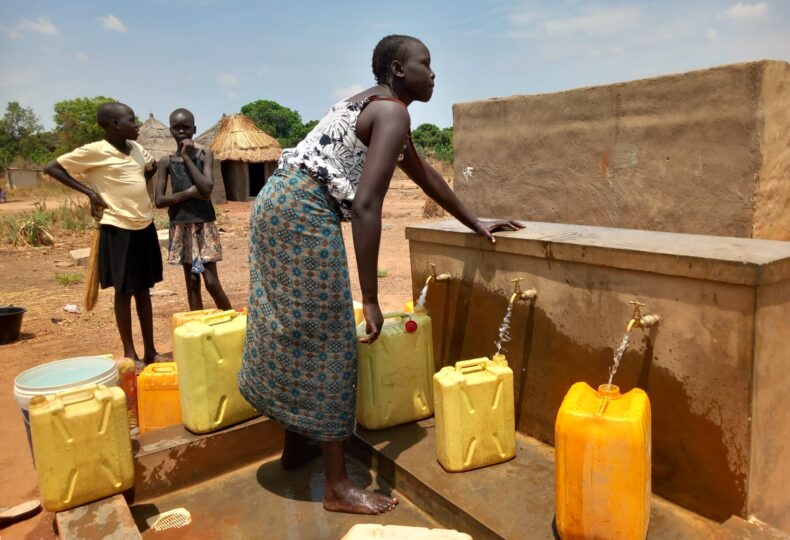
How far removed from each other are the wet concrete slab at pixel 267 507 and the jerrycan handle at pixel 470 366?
0.62 metres

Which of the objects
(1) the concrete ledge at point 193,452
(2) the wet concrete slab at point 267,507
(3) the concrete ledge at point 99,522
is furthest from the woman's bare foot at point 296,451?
(3) the concrete ledge at point 99,522

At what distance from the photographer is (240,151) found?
1959 centimetres

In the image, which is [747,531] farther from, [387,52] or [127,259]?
[127,259]

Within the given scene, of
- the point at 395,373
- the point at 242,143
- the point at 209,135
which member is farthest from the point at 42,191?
the point at 395,373

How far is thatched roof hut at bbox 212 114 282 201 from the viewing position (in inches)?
771

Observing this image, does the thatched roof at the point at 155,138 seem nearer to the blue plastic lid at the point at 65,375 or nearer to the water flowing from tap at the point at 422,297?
the blue plastic lid at the point at 65,375

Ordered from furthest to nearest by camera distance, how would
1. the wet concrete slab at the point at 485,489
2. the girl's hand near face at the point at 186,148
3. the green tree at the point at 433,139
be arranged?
the green tree at the point at 433,139, the girl's hand near face at the point at 186,148, the wet concrete slab at the point at 485,489

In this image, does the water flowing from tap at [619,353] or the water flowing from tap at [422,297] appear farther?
the water flowing from tap at [422,297]

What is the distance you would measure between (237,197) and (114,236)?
1697cm

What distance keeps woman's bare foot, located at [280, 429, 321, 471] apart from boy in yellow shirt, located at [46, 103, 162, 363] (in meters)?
1.80

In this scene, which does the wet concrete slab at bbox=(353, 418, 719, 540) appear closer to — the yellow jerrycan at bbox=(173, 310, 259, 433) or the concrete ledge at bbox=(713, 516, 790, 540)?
the concrete ledge at bbox=(713, 516, 790, 540)

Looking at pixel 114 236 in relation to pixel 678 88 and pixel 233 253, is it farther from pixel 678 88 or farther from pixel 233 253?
pixel 233 253

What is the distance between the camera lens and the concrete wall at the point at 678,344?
1.91 meters

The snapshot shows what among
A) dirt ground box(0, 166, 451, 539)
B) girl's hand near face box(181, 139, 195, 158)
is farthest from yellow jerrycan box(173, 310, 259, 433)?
girl's hand near face box(181, 139, 195, 158)
